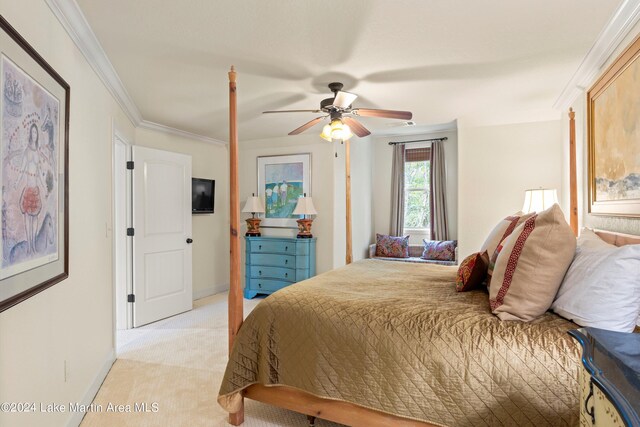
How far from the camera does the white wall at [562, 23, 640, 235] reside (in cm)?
210

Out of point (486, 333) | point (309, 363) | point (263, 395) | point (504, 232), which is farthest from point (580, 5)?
point (263, 395)

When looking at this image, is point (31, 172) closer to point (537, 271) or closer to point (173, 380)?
point (173, 380)

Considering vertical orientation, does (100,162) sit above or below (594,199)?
above

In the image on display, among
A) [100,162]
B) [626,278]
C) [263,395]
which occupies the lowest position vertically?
[263,395]

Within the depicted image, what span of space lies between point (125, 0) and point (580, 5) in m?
2.37

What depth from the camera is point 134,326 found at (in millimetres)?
3865

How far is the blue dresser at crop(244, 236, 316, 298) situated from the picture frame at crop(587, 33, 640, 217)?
3131 mm

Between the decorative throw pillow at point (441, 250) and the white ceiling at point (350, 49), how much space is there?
212 centimetres

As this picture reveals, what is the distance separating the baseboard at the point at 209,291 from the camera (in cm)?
503

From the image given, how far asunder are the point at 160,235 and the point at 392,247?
3.27 m

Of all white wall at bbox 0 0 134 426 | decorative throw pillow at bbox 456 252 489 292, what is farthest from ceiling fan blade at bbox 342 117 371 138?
white wall at bbox 0 0 134 426

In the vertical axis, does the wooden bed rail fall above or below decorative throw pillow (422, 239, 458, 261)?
below

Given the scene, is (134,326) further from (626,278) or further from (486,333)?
(626,278)

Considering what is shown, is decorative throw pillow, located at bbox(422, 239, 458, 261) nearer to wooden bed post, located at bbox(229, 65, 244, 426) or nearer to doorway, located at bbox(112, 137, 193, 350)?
doorway, located at bbox(112, 137, 193, 350)
